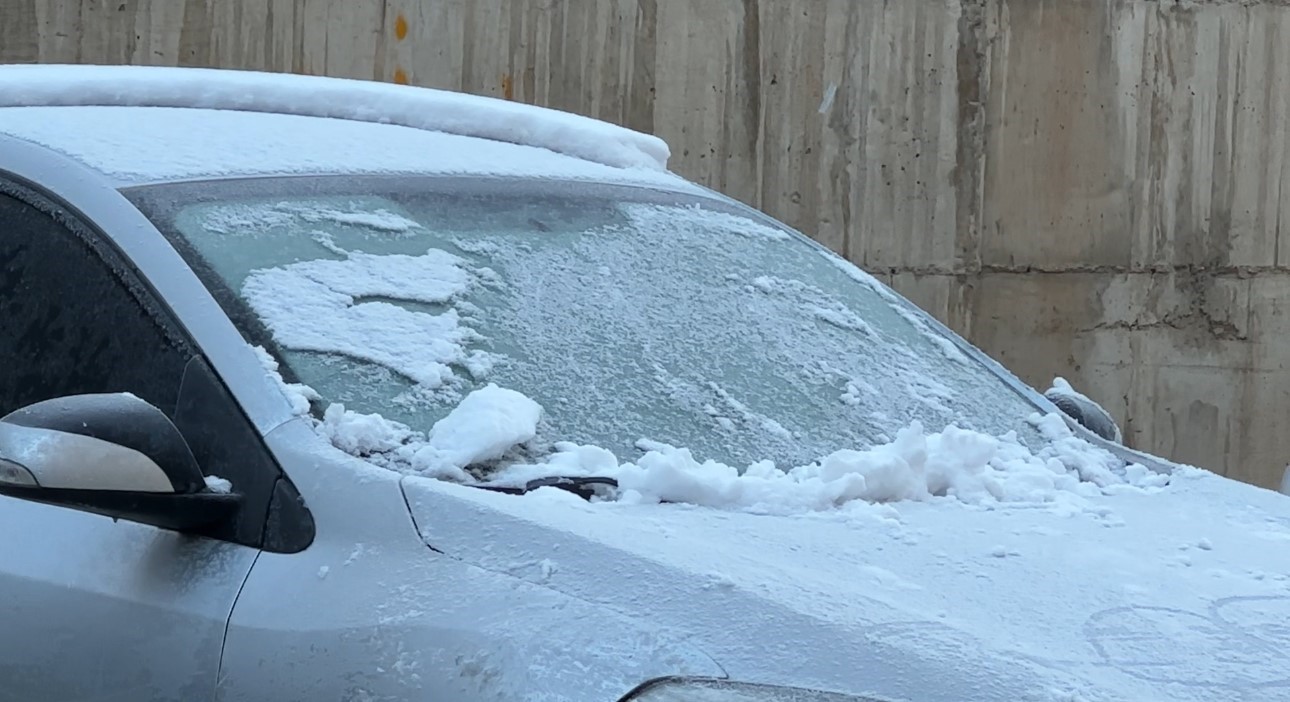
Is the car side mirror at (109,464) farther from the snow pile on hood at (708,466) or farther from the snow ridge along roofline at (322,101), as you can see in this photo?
the snow ridge along roofline at (322,101)

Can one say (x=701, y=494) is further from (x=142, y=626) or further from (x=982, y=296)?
(x=982, y=296)

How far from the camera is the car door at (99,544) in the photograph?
6.14ft

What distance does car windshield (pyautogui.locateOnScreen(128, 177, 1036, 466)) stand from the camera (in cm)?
214

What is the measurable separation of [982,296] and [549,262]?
5.54 meters

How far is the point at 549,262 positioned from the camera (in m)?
2.51

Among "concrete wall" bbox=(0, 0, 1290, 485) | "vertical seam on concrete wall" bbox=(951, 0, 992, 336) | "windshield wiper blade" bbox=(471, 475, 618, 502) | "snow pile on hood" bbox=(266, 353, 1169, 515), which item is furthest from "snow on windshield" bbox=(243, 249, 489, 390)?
"vertical seam on concrete wall" bbox=(951, 0, 992, 336)

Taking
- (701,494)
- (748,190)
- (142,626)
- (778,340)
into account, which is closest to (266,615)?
(142,626)

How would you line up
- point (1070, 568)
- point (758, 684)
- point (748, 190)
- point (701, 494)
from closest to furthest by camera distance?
point (758, 684), point (1070, 568), point (701, 494), point (748, 190)

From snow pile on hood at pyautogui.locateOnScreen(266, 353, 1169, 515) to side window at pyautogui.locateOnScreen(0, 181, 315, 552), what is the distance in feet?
0.38

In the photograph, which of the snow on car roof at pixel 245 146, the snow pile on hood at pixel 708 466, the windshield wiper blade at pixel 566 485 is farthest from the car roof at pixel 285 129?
the windshield wiper blade at pixel 566 485

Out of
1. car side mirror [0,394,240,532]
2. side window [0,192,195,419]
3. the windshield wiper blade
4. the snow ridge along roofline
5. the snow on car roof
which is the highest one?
the snow ridge along roofline

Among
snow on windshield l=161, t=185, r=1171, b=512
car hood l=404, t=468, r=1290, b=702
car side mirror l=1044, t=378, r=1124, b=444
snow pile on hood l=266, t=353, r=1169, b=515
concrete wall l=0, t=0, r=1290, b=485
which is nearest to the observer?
car hood l=404, t=468, r=1290, b=702

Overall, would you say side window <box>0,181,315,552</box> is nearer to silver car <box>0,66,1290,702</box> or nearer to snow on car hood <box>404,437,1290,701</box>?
silver car <box>0,66,1290,702</box>

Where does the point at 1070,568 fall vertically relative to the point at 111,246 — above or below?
below
